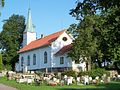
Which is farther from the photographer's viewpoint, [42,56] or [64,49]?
[42,56]

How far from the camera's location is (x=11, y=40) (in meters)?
87.4

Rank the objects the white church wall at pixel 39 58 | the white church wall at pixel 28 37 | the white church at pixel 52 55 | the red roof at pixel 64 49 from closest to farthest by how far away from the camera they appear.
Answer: the white church at pixel 52 55
the red roof at pixel 64 49
the white church wall at pixel 39 58
the white church wall at pixel 28 37

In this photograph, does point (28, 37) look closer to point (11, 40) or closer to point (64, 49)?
point (11, 40)

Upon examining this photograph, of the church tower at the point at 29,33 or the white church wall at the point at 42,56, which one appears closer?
the white church wall at the point at 42,56

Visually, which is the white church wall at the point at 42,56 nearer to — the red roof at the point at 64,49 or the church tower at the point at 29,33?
the red roof at the point at 64,49

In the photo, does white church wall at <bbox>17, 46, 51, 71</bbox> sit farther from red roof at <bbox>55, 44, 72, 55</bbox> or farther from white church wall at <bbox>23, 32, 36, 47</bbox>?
white church wall at <bbox>23, 32, 36, 47</bbox>

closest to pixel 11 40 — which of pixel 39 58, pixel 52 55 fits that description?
pixel 39 58

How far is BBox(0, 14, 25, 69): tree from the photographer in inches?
3414

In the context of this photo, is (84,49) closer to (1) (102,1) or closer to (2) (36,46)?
(2) (36,46)

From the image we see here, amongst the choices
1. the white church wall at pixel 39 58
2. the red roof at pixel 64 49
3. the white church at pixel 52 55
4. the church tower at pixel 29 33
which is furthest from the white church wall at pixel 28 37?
the red roof at pixel 64 49

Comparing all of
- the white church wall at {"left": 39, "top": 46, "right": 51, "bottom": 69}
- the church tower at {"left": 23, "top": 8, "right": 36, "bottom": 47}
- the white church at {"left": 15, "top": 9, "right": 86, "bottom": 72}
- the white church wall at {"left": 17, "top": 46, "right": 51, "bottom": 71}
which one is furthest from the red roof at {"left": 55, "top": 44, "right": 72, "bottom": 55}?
the church tower at {"left": 23, "top": 8, "right": 36, "bottom": 47}

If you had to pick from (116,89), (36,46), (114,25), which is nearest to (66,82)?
(116,89)

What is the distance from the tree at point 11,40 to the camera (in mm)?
86725

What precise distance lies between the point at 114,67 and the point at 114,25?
4417 cm
